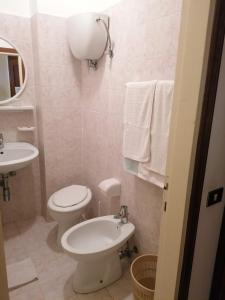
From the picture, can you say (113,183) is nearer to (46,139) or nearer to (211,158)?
(46,139)

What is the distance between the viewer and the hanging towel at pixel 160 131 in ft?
4.13

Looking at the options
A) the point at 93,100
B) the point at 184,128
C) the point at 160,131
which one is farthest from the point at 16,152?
the point at 184,128

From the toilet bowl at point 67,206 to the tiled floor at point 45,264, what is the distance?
0.19 m

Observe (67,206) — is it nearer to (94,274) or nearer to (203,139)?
(94,274)

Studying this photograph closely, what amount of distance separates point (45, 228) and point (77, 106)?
1.29m

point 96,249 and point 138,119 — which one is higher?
point 138,119

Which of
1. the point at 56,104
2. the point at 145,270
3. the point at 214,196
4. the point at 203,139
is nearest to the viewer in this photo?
the point at 203,139

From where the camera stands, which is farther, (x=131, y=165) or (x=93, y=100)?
(x=93, y=100)

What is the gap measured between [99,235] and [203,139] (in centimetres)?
126

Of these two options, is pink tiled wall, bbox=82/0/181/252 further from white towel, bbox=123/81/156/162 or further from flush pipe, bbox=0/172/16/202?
flush pipe, bbox=0/172/16/202

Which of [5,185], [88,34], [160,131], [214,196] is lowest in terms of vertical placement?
[5,185]

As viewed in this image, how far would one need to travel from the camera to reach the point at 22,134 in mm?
2215

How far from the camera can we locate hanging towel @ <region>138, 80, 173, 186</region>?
1259 millimetres

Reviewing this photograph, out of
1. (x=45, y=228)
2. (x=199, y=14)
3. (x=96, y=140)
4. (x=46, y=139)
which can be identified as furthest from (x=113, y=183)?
(x=199, y=14)
